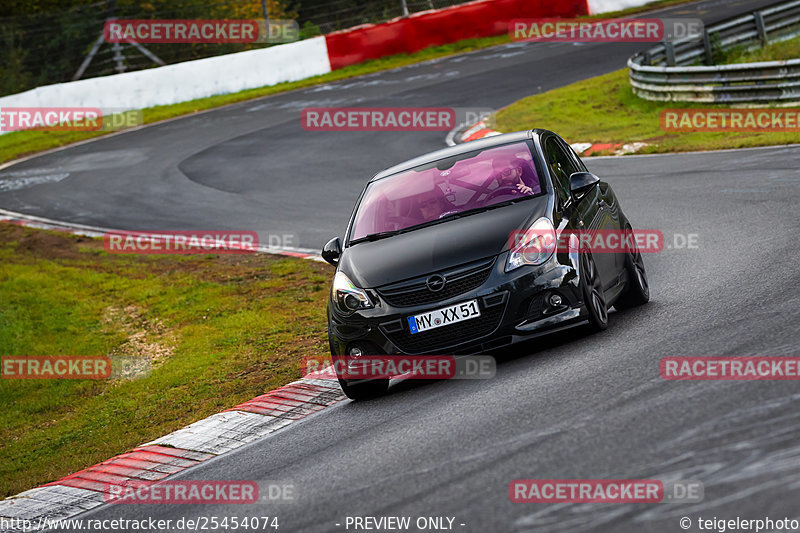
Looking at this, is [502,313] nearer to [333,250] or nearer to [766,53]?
[333,250]

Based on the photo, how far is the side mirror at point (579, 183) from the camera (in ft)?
26.7

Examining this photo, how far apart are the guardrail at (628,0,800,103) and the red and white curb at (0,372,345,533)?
13413mm

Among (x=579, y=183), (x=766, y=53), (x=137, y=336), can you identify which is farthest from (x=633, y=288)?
(x=766, y=53)

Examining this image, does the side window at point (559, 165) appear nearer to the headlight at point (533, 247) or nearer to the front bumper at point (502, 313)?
the headlight at point (533, 247)

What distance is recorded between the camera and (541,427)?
5.73 meters

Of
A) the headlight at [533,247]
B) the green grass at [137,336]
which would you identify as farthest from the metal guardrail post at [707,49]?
the headlight at [533,247]

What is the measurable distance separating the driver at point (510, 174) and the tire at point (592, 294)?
0.83 m

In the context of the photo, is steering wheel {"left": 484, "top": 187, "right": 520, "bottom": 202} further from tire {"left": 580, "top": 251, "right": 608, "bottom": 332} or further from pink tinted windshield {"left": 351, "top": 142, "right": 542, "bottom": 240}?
tire {"left": 580, "top": 251, "right": 608, "bottom": 332}

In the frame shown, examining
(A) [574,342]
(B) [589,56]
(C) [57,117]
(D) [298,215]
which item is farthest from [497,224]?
(C) [57,117]

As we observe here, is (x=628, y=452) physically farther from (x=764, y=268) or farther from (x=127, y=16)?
(x=127, y=16)

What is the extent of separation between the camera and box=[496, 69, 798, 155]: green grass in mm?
17312

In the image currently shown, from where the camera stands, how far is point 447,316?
7.20 m

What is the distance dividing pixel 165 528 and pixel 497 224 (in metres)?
3.32

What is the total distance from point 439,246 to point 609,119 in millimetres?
15134
